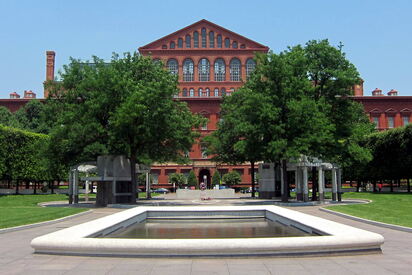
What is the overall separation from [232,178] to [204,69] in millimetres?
22870

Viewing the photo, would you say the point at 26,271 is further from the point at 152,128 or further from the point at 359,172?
the point at 359,172

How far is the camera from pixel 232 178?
68188 millimetres

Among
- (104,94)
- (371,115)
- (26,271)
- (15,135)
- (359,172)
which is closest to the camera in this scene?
(26,271)

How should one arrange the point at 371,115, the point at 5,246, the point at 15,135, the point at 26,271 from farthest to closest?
the point at 371,115 → the point at 15,135 → the point at 5,246 → the point at 26,271

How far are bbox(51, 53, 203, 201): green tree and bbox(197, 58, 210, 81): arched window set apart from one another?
4367 cm

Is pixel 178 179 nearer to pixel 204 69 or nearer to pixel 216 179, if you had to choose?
pixel 216 179

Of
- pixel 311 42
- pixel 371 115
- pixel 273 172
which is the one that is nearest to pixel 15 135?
pixel 273 172

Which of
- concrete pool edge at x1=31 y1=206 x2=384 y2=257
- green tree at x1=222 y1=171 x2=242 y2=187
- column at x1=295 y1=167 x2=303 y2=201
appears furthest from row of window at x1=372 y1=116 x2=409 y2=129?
concrete pool edge at x1=31 y1=206 x2=384 y2=257

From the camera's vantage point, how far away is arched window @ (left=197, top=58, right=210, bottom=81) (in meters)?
77.9

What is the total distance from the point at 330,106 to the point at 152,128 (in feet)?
48.3

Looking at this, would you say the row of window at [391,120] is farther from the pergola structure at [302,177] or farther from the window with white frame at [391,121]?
the pergola structure at [302,177]

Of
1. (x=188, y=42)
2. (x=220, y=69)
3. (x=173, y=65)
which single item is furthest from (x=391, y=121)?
(x=173, y=65)

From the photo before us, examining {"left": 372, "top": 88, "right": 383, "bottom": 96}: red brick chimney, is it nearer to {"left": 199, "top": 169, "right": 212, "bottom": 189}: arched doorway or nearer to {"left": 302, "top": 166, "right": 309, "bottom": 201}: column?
{"left": 199, "top": 169, "right": 212, "bottom": 189}: arched doorway

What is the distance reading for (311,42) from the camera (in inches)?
1410
